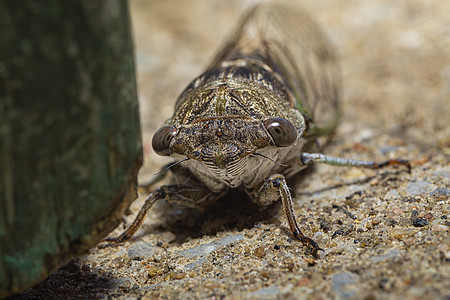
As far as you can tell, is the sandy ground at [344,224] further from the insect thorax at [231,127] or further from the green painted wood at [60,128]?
the green painted wood at [60,128]

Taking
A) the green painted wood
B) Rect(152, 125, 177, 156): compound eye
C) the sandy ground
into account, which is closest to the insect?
Rect(152, 125, 177, 156): compound eye

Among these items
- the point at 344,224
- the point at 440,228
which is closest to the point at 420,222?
the point at 440,228

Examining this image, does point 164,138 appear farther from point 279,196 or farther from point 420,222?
point 420,222

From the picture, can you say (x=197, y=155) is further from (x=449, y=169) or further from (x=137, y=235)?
(x=449, y=169)

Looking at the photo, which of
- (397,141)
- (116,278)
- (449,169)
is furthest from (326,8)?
(116,278)

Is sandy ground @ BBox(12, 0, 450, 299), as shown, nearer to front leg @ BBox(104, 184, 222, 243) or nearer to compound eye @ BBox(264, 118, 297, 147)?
front leg @ BBox(104, 184, 222, 243)

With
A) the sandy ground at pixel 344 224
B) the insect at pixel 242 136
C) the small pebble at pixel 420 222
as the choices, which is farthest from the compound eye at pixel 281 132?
the small pebble at pixel 420 222
